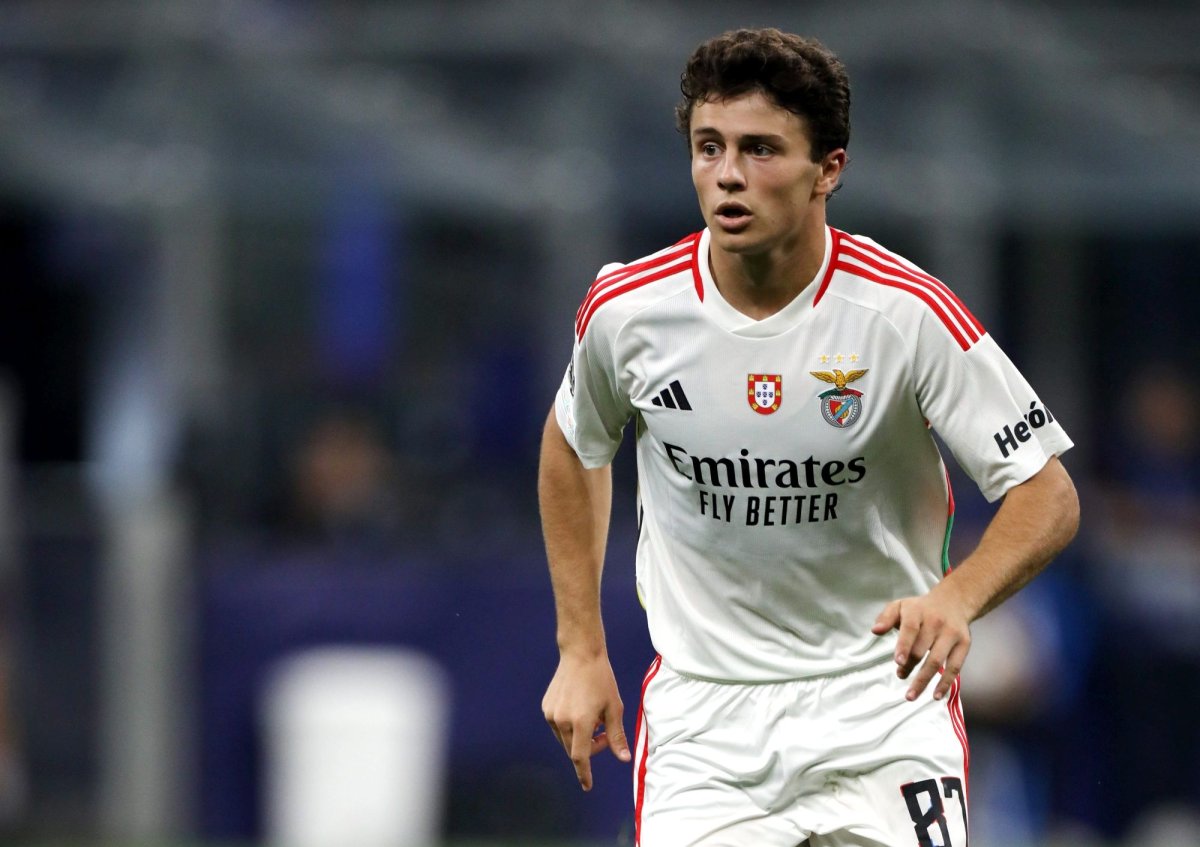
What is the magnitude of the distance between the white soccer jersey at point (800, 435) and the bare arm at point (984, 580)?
0.07 m

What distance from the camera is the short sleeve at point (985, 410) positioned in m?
4.61

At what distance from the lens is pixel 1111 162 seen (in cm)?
1271

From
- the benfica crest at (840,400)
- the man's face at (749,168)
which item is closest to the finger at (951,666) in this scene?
the benfica crest at (840,400)

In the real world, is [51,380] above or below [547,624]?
above

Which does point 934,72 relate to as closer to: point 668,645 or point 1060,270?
point 1060,270

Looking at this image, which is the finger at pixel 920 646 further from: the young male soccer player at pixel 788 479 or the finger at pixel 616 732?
the finger at pixel 616 732

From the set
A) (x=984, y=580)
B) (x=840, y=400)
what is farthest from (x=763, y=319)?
(x=984, y=580)

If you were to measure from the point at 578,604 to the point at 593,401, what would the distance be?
0.45m

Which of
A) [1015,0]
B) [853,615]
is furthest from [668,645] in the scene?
[1015,0]

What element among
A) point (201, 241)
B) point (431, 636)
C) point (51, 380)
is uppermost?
point (201, 241)

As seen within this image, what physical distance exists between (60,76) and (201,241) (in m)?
1.24

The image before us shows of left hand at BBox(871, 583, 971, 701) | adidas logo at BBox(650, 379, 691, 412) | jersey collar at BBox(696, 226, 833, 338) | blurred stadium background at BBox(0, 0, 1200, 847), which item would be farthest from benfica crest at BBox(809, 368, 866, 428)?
blurred stadium background at BBox(0, 0, 1200, 847)

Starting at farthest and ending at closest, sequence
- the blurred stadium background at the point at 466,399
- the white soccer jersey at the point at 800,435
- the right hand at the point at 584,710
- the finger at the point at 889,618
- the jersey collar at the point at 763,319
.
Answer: the blurred stadium background at the point at 466,399
the right hand at the point at 584,710
the jersey collar at the point at 763,319
the white soccer jersey at the point at 800,435
the finger at the point at 889,618

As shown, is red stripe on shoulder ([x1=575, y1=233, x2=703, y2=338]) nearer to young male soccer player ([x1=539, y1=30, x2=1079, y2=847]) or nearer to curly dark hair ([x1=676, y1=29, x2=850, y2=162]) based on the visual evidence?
young male soccer player ([x1=539, y1=30, x2=1079, y2=847])
